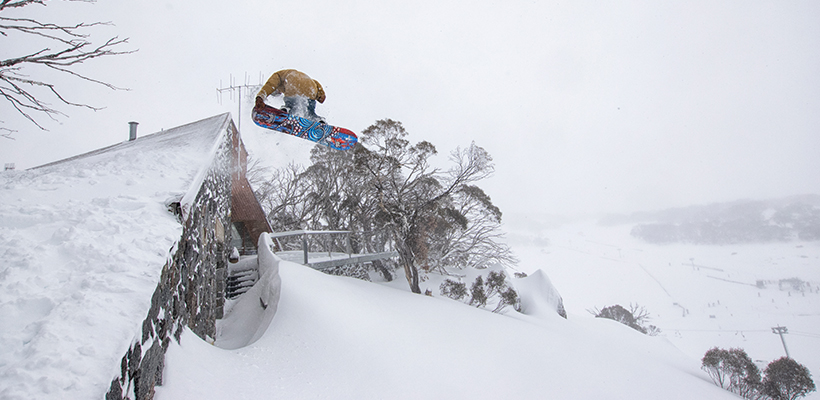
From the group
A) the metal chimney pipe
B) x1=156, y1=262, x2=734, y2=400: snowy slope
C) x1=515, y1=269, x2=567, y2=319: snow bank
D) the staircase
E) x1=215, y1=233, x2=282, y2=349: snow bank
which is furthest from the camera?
x1=515, y1=269, x2=567, y2=319: snow bank

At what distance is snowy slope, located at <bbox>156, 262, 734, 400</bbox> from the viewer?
281 cm

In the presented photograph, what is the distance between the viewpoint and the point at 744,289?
183 ft

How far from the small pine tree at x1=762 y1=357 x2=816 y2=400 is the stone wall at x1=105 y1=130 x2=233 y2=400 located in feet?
53.1

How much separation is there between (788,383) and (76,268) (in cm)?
1736

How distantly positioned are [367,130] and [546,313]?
991 cm

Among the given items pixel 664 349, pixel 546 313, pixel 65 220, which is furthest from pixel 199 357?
pixel 664 349

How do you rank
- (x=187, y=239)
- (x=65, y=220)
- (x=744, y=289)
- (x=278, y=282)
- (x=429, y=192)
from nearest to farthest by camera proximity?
1. (x=65, y=220)
2. (x=187, y=239)
3. (x=278, y=282)
4. (x=429, y=192)
5. (x=744, y=289)

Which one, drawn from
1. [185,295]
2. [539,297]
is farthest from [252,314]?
[539,297]

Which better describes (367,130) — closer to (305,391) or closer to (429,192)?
(429,192)

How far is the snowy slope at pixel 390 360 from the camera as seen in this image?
2.81 metres

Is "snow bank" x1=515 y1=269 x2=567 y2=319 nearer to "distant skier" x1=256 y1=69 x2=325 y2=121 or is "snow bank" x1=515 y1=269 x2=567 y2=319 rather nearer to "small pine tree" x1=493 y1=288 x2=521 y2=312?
"small pine tree" x1=493 y1=288 x2=521 y2=312

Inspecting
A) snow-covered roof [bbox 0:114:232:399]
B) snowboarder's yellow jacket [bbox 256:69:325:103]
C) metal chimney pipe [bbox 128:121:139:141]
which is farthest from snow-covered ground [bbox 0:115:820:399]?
metal chimney pipe [bbox 128:121:139:141]

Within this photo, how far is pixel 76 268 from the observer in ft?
6.16

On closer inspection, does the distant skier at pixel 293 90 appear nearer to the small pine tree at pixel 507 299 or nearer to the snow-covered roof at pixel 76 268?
the snow-covered roof at pixel 76 268
